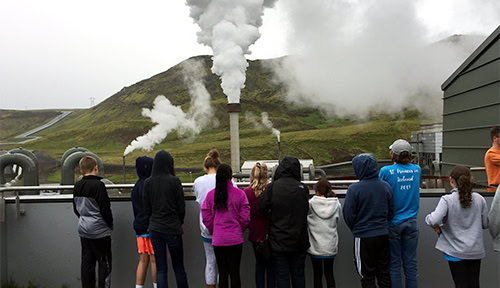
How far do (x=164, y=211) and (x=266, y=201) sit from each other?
3.61 ft

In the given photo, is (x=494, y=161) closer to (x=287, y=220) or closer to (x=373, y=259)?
(x=373, y=259)

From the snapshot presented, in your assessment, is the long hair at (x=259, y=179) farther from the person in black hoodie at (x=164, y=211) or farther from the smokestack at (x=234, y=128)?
the smokestack at (x=234, y=128)

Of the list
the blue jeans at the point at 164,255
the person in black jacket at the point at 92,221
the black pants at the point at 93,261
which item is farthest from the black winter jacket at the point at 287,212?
the black pants at the point at 93,261

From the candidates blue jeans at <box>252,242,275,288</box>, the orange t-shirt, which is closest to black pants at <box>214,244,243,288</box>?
blue jeans at <box>252,242,275,288</box>

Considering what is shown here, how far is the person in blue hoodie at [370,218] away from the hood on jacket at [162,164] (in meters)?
1.90

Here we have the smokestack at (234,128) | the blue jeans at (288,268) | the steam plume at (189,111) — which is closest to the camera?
the blue jeans at (288,268)

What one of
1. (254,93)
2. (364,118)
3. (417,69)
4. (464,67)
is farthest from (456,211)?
(254,93)

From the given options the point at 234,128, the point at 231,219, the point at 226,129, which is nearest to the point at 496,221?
the point at 231,219

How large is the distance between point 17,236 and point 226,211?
3079 millimetres

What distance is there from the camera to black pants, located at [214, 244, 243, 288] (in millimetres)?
4215

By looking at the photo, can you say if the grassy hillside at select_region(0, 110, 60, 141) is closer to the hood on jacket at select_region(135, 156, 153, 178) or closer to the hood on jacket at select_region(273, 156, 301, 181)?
the hood on jacket at select_region(135, 156, 153, 178)

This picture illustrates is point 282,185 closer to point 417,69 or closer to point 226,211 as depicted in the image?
point 226,211

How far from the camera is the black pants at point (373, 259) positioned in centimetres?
398

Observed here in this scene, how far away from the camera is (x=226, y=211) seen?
13.6ft
